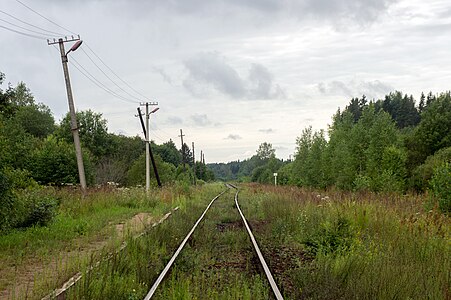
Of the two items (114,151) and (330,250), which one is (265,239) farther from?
(114,151)

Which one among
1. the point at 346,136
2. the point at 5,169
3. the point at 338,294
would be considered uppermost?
the point at 346,136

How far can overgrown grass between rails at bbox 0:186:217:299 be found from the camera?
24.3 feet

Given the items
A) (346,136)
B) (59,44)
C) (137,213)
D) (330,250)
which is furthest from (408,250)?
(346,136)

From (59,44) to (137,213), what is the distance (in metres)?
9.90

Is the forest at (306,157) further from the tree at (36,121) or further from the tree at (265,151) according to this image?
the tree at (265,151)

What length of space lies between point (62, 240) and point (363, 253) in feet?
25.4

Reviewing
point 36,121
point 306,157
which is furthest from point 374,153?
point 36,121

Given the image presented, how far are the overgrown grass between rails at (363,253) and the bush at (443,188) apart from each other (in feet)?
2.28

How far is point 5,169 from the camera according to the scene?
975cm

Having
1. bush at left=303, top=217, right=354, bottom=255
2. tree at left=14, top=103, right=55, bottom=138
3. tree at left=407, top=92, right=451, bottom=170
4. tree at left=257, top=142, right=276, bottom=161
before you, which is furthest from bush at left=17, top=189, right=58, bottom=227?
tree at left=257, top=142, right=276, bottom=161

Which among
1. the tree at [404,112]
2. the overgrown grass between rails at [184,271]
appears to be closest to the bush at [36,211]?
the overgrown grass between rails at [184,271]

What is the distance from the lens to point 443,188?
1245 centimetres

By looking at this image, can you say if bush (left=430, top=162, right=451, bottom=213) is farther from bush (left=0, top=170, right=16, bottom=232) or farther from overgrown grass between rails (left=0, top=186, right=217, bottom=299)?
bush (left=0, top=170, right=16, bottom=232)

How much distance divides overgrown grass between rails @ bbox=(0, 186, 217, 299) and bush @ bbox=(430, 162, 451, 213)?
9.07 m
